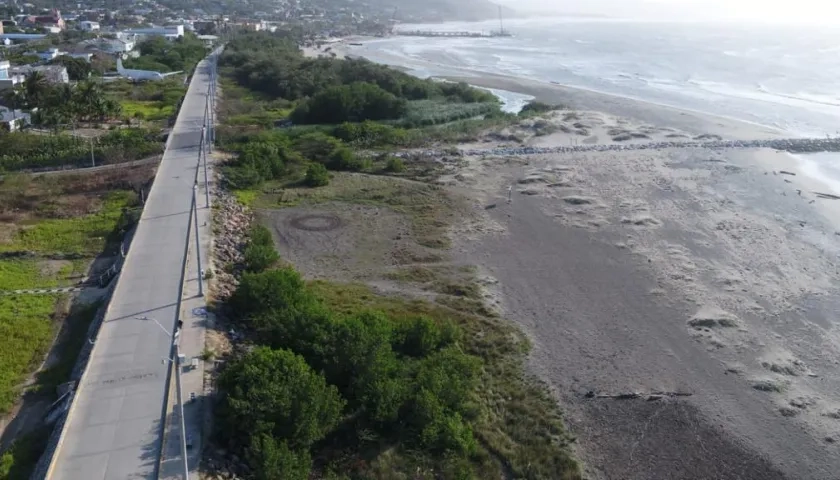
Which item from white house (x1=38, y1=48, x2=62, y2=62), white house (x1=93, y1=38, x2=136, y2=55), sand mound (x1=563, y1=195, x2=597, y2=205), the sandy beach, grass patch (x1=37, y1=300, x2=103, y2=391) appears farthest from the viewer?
white house (x1=93, y1=38, x2=136, y2=55)

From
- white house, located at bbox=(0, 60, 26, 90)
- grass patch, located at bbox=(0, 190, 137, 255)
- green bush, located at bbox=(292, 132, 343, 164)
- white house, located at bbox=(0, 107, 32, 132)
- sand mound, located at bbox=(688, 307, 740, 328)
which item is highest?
white house, located at bbox=(0, 60, 26, 90)

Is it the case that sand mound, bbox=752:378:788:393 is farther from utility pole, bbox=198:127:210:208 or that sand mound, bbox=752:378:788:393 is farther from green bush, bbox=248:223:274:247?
utility pole, bbox=198:127:210:208

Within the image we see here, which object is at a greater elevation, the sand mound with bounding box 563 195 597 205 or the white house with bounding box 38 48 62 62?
the white house with bounding box 38 48 62 62

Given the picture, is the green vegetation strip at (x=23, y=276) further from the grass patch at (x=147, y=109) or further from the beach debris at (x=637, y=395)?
the grass patch at (x=147, y=109)

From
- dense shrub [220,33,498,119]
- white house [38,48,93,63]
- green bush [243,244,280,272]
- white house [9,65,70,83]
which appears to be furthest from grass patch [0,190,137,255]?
white house [38,48,93,63]

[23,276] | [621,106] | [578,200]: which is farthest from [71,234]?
[621,106]

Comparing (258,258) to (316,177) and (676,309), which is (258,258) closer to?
(316,177)

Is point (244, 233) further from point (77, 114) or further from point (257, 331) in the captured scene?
point (77, 114)
